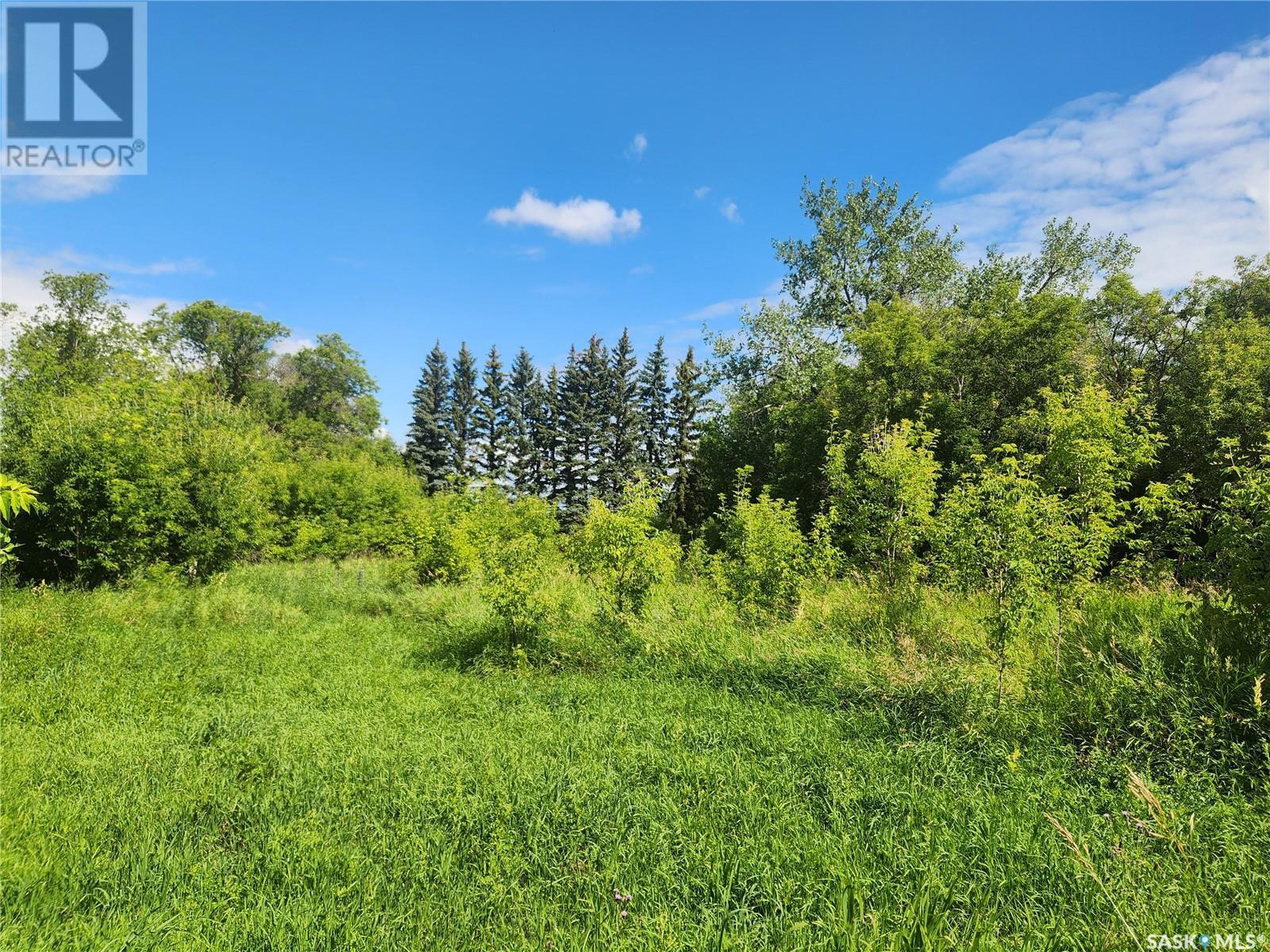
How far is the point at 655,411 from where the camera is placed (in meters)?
36.4

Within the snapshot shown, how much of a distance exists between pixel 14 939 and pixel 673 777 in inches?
143

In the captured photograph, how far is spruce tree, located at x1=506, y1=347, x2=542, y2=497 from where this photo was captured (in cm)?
3653

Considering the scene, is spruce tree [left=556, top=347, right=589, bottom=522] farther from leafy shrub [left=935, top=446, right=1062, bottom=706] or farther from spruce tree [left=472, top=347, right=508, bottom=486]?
leafy shrub [left=935, top=446, right=1062, bottom=706]

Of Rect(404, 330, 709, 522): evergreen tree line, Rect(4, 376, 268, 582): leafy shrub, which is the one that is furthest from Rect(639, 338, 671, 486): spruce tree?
Rect(4, 376, 268, 582): leafy shrub

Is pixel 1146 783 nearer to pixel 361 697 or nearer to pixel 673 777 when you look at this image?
pixel 673 777

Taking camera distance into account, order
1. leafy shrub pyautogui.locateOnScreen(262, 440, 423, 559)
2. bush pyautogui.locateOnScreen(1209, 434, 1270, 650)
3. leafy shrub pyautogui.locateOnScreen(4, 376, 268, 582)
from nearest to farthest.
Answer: bush pyautogui.locateOnScreen(1209, 434, 1270, 650) < leafy shrub pyautogui.locateOnScreen(4, 376, 268, 582) < leafy shrub pyautogui.locateOnScreen(262, 440, 423, 559)

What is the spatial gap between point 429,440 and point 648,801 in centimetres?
3774

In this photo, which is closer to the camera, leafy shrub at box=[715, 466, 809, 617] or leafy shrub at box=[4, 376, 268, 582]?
leafy shrub at box=[715, 466, 809, 617]

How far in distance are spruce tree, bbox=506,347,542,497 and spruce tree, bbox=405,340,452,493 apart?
180 inches

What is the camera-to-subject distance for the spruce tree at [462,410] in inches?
1505

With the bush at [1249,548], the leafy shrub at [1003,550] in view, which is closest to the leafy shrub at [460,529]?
the leafy shrub at [1003,550]

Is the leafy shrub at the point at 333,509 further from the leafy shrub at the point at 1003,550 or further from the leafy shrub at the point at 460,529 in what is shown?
the leafy shrub at the point at 1003,550

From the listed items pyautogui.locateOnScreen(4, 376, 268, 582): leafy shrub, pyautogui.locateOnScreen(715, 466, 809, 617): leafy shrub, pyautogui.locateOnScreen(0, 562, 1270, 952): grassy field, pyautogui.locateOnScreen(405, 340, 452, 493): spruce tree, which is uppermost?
pyautogui.locateOnScreen(405, 340, 452, 493): spruce tree

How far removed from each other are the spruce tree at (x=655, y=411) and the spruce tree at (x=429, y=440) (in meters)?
13.6
